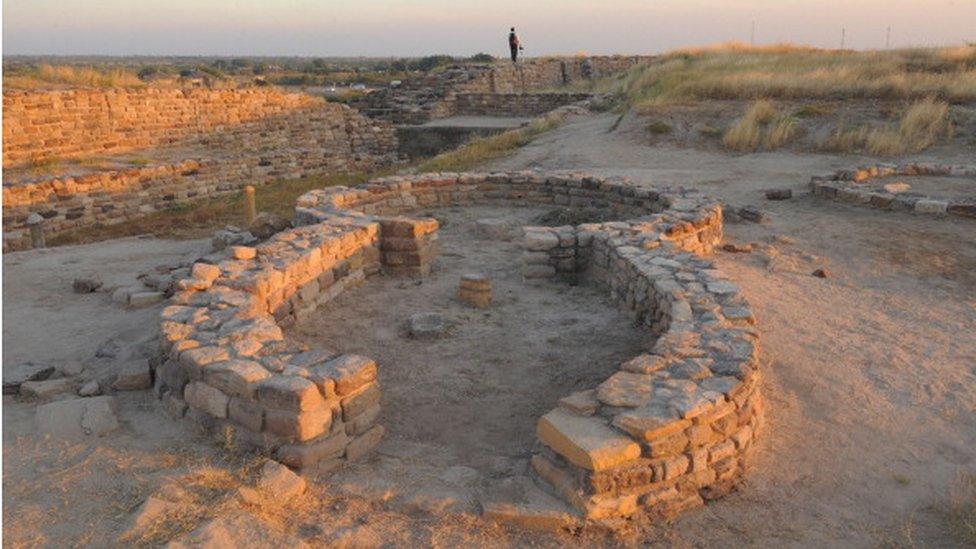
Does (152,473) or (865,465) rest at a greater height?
(152,473)

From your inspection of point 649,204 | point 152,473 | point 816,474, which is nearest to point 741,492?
point 816,474

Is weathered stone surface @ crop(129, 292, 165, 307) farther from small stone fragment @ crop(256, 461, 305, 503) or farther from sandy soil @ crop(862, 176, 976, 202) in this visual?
sandy soil @ crop(862, 176, 976, 202)

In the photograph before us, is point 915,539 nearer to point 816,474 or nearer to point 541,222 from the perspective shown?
point 816,474

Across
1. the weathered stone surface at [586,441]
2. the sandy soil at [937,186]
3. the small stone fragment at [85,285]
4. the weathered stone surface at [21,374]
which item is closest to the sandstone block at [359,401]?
the weathered stone surface at [586,441]

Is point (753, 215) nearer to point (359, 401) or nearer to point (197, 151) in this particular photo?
point (359, 401)

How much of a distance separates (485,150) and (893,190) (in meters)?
7.47

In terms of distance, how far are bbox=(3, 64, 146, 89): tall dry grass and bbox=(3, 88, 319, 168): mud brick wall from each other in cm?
122

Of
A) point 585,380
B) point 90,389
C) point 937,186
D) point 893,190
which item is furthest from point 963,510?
point 937,186

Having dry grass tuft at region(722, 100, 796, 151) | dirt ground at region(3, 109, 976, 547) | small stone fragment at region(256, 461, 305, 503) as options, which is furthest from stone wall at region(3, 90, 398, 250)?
dry grass tuft at region(722, 100, 796, 151)

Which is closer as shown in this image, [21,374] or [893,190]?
[21,374]

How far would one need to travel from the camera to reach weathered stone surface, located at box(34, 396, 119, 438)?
4219 mm

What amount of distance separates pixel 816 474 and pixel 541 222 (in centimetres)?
532

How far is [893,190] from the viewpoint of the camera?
1019cm

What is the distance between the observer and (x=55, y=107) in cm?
1377
